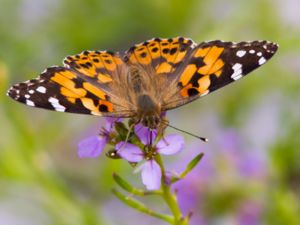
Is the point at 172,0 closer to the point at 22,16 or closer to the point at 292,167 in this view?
the point at 22,16

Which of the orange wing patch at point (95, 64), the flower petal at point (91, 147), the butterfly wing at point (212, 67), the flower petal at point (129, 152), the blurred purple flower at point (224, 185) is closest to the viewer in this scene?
the flower petal at point (129, 152)

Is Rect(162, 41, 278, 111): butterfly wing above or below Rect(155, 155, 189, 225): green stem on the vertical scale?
above

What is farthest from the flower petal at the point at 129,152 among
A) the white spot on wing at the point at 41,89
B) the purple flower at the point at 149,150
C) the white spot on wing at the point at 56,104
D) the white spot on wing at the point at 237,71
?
the white spot on wing at the point at 237,71

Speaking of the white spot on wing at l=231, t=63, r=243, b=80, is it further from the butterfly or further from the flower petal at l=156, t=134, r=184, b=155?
the flower petal at l=156, t=134, r=184, b=155

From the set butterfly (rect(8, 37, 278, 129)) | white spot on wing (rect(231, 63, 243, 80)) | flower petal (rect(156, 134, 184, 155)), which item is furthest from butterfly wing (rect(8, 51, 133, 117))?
white spot on wing (rect(231, 63, 243, 80))

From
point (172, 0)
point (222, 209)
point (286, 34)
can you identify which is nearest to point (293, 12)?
point (172, 0)

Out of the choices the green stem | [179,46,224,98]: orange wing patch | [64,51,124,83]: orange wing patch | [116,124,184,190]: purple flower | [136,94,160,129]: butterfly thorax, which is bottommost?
the green stem

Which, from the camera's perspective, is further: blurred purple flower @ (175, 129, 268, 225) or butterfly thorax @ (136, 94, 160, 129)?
blurred purple flower @ (175, 129, 268, 225)

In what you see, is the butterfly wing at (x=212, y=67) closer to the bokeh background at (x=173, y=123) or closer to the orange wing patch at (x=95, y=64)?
the orange wing patch at (x=95, y=64)
